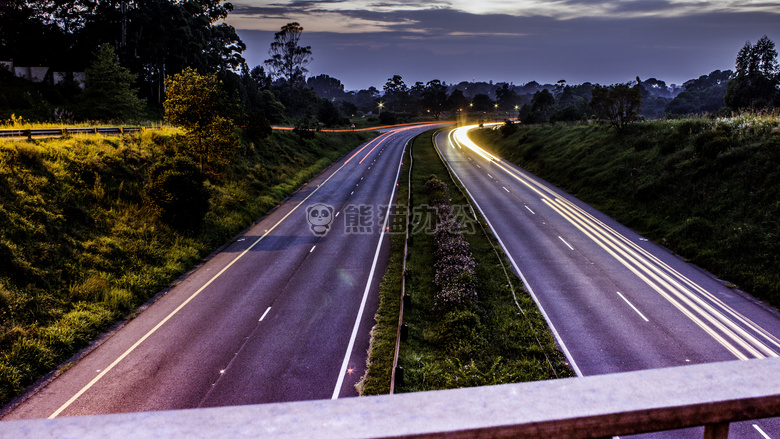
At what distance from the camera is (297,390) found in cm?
1312

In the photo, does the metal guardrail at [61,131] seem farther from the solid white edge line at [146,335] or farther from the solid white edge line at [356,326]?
the solid white edge line at [356,326]

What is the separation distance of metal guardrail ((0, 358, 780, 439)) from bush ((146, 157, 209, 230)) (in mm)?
26330

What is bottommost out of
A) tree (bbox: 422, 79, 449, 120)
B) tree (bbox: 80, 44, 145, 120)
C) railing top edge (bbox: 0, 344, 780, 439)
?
railing top edge (bbox: 0, 344, 780, 439)

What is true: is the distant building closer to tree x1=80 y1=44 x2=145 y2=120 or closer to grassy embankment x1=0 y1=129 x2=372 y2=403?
tree x1=80 y1=44 x2=145 y2=120

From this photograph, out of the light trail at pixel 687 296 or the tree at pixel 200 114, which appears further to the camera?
the tree at pixel 200 114

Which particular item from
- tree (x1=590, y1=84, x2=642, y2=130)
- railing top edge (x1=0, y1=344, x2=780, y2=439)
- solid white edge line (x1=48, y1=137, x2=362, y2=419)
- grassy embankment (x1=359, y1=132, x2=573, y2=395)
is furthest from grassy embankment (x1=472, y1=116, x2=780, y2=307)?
solid white edge line (x1=48, y1=137, x2=362, y2=419)

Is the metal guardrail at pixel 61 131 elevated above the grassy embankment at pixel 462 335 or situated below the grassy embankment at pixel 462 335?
above

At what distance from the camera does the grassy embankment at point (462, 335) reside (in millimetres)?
13320

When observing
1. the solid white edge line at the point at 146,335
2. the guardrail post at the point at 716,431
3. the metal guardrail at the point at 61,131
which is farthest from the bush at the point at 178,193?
the guardrail post at the point at 716,431

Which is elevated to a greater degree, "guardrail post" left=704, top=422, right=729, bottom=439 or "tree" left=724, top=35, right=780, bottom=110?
"tree" left=724, top=35, right=780, bottom=110

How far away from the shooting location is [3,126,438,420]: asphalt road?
12930 millimetres

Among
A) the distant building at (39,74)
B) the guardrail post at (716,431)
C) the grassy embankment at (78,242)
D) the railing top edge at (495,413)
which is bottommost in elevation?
the grassy embankment at (78,242)

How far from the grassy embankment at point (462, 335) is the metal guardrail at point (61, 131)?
2334 cm

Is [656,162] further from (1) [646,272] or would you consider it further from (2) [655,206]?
(1) [646,272]
